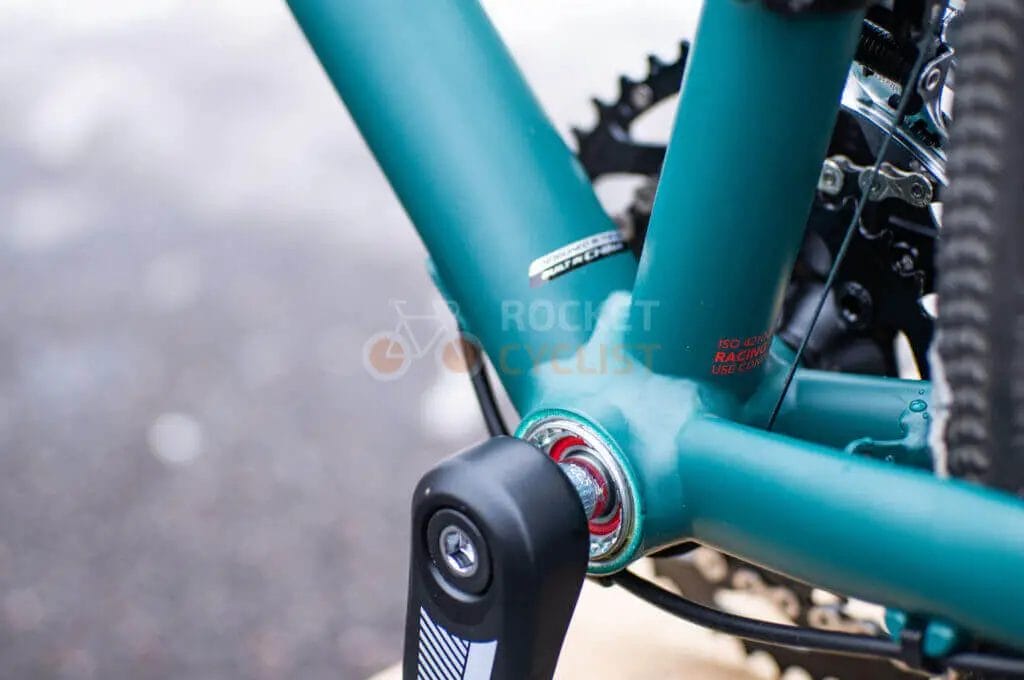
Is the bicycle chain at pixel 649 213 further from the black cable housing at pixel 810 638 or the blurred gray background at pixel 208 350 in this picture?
the blurred gray background at pixel 208 350

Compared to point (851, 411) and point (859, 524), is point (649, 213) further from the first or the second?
point (859, 524)

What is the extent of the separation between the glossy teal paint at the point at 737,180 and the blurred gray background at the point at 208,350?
3.03ft

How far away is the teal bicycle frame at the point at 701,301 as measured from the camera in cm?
61

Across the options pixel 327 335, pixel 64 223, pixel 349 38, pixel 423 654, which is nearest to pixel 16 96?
pixel 64 223

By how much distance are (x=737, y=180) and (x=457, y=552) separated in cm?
26

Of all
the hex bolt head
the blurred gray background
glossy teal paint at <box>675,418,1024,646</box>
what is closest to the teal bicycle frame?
glossy teal paint at <box>675,418,1024,646</box>

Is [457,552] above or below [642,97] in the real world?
below

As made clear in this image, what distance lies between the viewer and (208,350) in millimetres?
2031

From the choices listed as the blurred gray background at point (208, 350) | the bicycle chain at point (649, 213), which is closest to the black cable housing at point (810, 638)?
the bicycle chain at point (649, 213)

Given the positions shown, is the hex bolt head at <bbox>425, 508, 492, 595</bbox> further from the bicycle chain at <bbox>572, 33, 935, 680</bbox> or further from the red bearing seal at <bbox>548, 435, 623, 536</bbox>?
the bicycle chain at <bbox>572, 33, 935, 680</bbox>

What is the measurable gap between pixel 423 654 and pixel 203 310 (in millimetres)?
1504

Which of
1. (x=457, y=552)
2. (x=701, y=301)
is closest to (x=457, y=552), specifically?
(x=457, y=552)

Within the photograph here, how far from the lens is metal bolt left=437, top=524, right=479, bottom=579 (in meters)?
0.67

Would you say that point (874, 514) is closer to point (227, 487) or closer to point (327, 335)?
point (227, 487)
